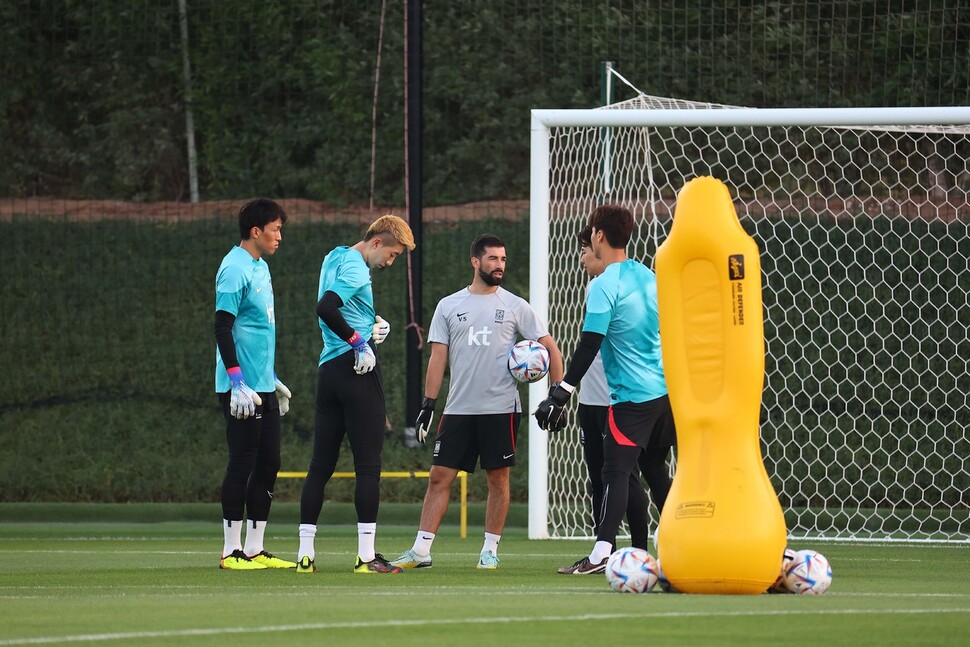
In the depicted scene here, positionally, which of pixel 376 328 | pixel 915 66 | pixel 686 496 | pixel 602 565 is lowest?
pixel 602 565

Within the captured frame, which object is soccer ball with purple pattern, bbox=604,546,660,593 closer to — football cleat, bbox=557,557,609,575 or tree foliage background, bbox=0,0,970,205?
football cleat, bbox=557,557,609,575

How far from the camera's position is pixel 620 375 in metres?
7.76

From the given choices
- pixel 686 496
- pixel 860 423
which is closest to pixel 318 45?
pixel 860 423

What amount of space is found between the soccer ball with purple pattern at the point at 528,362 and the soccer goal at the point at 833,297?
245 centimetres

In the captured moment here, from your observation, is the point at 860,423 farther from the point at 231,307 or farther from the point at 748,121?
the point at 231,307

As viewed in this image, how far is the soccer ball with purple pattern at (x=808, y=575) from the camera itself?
6148 millimetres

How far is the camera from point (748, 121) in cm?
1059

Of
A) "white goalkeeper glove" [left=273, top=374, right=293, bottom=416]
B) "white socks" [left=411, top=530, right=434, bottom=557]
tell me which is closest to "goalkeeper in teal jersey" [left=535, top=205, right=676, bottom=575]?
"white socks" [left=411, top=530, right=434, bottom=557]

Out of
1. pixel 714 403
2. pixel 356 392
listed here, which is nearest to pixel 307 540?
pixel 356 392

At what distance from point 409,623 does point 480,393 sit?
330 cm

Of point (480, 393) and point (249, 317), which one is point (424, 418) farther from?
point (249, 317)

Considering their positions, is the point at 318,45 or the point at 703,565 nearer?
the point at 703,565

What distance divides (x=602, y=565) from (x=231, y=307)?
238 centimetres

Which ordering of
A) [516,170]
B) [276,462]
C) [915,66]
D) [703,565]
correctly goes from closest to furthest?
[703,565], [276,462], [915,66], [516,170]
